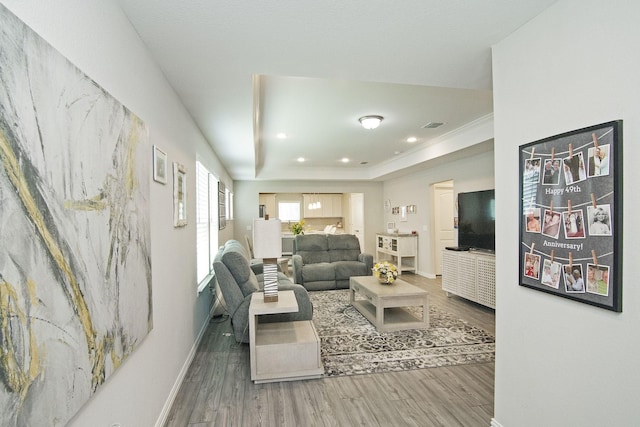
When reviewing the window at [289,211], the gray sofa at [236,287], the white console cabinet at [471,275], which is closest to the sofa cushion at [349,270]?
the white console cabinet at [471,275]

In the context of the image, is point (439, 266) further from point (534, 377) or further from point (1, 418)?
point (1, 418)

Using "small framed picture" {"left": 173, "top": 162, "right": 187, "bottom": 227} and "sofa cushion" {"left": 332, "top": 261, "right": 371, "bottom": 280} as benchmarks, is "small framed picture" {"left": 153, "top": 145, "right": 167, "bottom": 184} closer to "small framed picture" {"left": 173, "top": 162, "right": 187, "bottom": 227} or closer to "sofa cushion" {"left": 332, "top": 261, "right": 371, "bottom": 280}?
"small framed picture" {"left": 173, "top": 162, "right": 187, "bottom": 227}

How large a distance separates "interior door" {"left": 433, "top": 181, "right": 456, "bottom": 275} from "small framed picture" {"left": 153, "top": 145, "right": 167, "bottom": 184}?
5931 millimetres

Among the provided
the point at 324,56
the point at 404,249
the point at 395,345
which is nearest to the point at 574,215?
the point at 324,56

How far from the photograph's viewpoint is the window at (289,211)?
1216cm

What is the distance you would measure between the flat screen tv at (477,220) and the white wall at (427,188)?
0.30m

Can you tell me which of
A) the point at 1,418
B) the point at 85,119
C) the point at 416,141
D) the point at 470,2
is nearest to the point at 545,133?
the point at 470,2

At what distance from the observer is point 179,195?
8.64 feet

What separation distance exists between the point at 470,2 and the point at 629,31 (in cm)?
66

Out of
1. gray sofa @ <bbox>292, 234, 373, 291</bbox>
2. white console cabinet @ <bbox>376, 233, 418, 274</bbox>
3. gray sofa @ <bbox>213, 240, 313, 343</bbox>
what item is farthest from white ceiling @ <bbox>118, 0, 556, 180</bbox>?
white console cabinet @ <bbox>376, 233, 418, 274</bbox>

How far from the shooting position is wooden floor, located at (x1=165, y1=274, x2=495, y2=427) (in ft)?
7.12

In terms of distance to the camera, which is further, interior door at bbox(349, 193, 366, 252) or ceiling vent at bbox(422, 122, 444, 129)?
interior door at bbox(349, 193, 366, 252)

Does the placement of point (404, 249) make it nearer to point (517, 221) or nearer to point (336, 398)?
point (336, 398)

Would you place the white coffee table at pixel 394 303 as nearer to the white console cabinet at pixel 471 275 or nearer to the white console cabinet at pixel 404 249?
the white console cabinet at pixel 471 275
